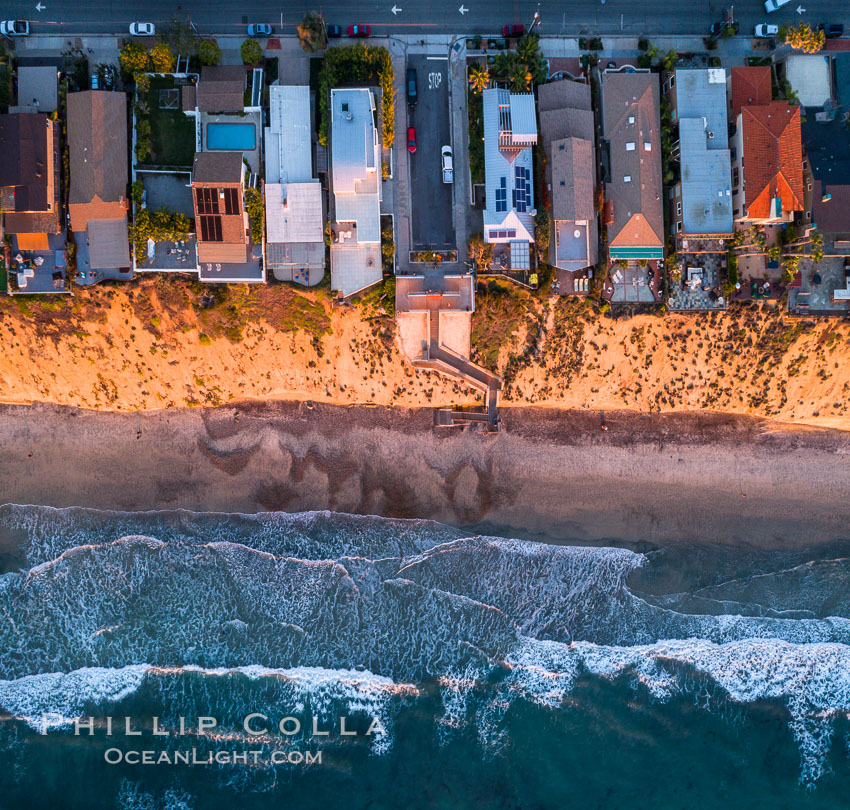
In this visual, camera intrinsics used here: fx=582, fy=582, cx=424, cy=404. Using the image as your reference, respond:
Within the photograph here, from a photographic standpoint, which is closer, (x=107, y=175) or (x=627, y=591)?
(x=107, y=175)

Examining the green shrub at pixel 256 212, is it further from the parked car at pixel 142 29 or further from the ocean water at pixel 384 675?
the ocean water at pixel 384 675

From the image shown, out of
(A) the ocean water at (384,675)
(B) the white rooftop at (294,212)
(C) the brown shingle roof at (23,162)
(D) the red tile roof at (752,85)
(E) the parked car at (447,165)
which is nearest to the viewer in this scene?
(C) the brown shingle roof at (23,162)

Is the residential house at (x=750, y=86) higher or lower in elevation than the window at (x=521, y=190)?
higher

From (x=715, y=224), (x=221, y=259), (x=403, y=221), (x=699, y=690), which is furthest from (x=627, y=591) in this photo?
(x=221, y=259)

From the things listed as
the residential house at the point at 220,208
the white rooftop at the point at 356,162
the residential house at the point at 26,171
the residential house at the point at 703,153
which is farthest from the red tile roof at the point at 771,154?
the residential house at the point at 26,171

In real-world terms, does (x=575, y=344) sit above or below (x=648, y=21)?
below

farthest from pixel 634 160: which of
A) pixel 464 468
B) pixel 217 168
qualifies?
pixel 217 168

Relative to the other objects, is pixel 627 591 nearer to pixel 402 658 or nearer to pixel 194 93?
pixel 402 658
